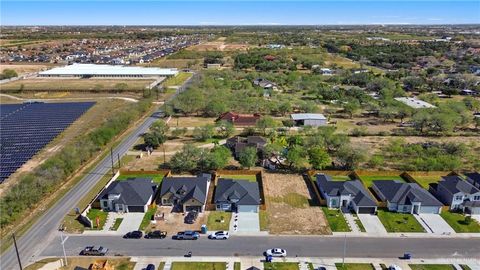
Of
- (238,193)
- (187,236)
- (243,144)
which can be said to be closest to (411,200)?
(238,193)

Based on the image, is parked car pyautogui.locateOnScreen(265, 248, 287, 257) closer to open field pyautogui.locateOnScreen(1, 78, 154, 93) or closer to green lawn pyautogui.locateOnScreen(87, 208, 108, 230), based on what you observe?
green lawn pyautogui.locateOnScreen(87, 208, 108, 230)

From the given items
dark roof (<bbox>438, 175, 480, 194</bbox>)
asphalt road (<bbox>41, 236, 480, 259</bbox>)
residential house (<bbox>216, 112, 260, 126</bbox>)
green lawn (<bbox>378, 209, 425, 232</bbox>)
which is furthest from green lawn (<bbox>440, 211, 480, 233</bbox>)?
residential house (<bbox>216, 112, 260, 126</bbox>)

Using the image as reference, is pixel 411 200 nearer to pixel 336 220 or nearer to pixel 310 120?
pixel 336 220

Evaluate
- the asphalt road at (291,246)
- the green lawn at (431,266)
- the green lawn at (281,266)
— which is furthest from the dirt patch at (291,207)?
the green lawn at (431,266)

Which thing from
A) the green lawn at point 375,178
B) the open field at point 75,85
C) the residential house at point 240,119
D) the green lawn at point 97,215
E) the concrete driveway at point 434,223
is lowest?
the green lawn at point 97,215

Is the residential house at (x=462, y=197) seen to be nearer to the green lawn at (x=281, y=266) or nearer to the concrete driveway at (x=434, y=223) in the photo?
the concrete driveway at (x=434, y=223)

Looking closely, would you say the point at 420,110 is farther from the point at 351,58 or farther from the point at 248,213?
the point at 351,58
